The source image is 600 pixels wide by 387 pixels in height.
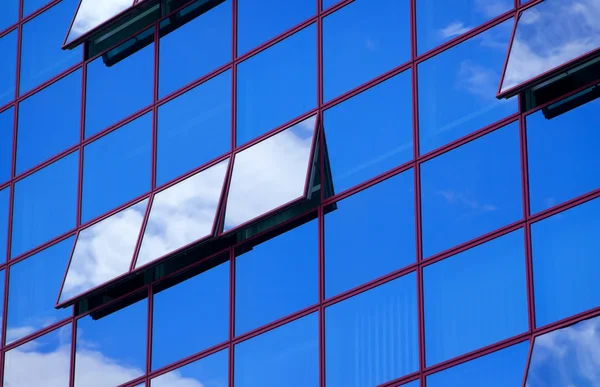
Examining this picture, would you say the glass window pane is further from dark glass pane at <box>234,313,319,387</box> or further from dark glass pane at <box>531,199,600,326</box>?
dark glass pane at <box>234,313,319,387</box>

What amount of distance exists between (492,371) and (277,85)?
7379mm

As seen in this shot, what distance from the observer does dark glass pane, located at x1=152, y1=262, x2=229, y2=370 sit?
28859mm

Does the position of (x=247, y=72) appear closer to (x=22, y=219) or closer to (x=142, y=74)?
A: (x=142, y=74)

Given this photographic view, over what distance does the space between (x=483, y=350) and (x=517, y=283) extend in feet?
3.50

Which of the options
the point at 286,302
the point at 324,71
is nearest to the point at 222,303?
the point at 286,302

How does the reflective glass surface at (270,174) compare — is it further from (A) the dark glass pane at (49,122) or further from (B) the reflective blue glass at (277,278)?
(A) the dark glass pane at (49,122)

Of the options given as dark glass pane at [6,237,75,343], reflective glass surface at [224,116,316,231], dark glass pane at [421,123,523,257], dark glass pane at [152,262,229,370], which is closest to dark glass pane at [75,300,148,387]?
dark glass pane at [152,262,229,370]

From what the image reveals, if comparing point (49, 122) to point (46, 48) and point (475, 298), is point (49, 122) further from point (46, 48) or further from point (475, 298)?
point (475, 298)

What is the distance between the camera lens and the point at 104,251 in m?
31.2

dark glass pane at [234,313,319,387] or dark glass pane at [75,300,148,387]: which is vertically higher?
dark glass pane at [75,300,148,387]

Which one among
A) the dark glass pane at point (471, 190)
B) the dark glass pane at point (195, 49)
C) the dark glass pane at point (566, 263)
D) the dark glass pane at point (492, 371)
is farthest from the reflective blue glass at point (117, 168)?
the dark glass pane at point (566, 263)

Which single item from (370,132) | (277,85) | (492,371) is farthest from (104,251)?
(492,371)

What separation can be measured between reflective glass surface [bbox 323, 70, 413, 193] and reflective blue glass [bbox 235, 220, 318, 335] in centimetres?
110

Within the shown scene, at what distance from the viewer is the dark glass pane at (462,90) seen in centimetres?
2666
